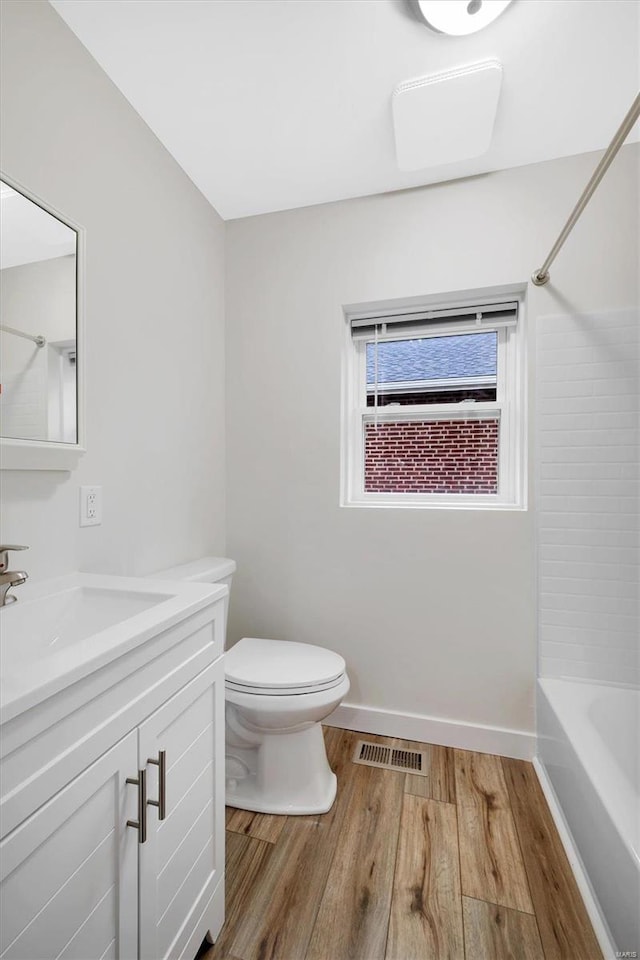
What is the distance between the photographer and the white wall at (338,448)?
5.73 ft

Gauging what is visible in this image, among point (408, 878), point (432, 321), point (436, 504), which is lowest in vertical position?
point (408, 878)

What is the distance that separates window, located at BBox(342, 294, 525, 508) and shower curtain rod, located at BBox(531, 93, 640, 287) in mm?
186

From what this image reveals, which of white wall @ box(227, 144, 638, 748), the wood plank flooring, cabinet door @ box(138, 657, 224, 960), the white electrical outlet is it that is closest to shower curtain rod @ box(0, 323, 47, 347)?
the white electrical outlet

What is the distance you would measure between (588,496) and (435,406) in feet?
2.33

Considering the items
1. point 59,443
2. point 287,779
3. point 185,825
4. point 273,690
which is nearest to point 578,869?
point 287,779

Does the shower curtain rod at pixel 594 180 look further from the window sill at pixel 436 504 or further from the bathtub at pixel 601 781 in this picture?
the bathtub at pixel 601 781

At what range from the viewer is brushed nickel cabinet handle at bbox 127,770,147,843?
2.51 feet

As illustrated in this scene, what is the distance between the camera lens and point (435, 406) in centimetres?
200

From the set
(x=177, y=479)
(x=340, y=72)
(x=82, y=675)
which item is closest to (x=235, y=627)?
(x=177, y=479)

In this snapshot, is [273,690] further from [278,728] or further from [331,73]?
[331,73]

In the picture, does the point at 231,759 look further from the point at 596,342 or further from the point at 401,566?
the point at 596,342

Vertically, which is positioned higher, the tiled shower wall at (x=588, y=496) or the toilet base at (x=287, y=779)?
the tiled shower wall at (x=588, y=496)

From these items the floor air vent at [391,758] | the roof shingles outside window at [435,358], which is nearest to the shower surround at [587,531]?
the roof shingles outside window at [435,358]

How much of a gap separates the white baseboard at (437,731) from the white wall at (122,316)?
0.99 meters
